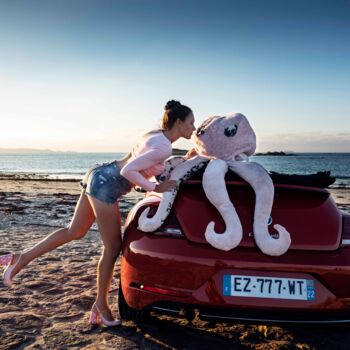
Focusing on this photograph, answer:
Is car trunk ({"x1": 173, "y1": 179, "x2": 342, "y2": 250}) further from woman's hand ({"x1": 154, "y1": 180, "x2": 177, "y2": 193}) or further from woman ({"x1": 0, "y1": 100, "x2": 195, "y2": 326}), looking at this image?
woman ({"x1": 0, "y1": 100, "x2": 195, "y2": 326})

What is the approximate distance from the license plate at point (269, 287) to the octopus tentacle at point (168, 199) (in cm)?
60

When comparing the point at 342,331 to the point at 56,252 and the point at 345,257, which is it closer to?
the point at 345,257

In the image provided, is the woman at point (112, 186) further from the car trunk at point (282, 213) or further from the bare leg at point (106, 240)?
the car trunk at point (282, 213)

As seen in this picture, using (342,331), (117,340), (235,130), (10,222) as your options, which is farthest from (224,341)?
(10,222)

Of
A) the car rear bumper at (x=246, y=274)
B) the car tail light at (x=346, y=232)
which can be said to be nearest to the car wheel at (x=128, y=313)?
the car rear bumper at (x=246, y=274)

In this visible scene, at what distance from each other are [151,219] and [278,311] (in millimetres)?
987

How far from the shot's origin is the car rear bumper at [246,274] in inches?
103

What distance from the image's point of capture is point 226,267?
2652mm

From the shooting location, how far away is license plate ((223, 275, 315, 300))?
8.57 feet

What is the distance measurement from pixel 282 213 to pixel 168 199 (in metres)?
0.76

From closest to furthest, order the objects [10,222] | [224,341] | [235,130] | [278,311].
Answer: [278,311] → [224,341] → [235,130] → [10,222]

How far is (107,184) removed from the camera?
3334 mm

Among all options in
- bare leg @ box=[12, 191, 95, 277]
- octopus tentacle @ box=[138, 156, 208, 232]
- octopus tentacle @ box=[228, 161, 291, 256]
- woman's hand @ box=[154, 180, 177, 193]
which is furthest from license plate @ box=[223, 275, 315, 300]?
bare leg @ box=[12, 191, 95, 277]

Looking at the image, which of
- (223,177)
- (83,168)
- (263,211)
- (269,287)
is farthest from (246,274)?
(83,168)
